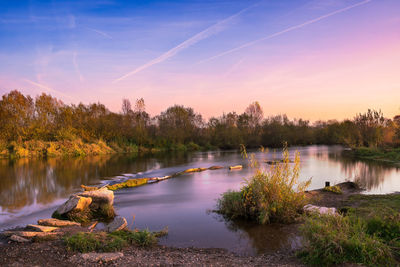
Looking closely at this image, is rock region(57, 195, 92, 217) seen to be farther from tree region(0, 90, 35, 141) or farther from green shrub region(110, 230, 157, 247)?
tree region(0, 90, 35, 141)

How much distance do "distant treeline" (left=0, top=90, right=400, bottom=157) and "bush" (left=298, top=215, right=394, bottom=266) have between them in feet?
102

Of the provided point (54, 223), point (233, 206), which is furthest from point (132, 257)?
point (233, 206)

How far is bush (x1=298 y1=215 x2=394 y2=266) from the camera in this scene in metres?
4.99

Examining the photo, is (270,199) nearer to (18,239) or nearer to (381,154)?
(18,239)

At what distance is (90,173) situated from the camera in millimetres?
20938

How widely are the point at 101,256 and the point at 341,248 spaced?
4.48m

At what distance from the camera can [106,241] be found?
6.21m

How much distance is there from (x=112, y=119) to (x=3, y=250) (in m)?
43.9

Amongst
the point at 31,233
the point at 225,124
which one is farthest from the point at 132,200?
the point at 225,124

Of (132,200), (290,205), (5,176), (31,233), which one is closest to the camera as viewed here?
(31,233)

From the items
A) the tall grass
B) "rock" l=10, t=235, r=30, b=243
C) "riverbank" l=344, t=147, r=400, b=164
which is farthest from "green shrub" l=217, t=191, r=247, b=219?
"riverbank" l=344, t=147, r=400, b=164

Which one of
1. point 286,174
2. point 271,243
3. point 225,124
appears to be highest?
point 225,124

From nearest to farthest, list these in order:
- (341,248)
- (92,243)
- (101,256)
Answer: (341,248) → (101,256) → (92,243)

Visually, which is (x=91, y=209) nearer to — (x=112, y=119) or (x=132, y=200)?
(x=132, y=200)
